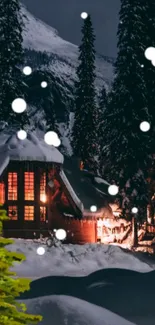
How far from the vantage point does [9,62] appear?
167 feet

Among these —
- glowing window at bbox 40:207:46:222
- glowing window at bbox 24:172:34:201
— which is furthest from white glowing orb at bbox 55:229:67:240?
glowing window at bbox 24:172:34:201

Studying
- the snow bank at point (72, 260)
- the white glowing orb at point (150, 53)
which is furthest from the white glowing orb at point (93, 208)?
the white glowing orb at point (150, 53)

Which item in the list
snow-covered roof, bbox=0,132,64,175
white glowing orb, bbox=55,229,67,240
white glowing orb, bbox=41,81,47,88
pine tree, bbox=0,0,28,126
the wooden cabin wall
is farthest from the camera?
white glowing orb, bbox=41,81,47,88

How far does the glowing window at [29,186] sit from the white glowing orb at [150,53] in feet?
33.6

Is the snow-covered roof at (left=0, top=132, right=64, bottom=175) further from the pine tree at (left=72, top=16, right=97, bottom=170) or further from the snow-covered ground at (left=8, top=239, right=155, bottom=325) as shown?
the pine tree at (left=72, top=16, right=97, bottom=170)

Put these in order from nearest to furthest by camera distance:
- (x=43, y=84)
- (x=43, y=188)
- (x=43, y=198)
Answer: (x=43, y=188)
(x=43, y=198)
(x=43, y=84)

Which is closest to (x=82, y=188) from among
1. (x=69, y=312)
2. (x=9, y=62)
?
(x=9, y=62)

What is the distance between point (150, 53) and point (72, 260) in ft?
51.7

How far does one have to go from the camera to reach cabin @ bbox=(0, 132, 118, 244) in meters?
42.8

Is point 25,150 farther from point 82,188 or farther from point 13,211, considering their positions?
point 82,188

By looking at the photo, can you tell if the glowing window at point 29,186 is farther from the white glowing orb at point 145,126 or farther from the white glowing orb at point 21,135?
the white glowing orb at point 145,126

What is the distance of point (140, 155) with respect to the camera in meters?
46.2

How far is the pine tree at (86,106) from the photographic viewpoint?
2298 inches

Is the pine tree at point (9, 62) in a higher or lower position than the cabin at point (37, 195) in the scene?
higher
